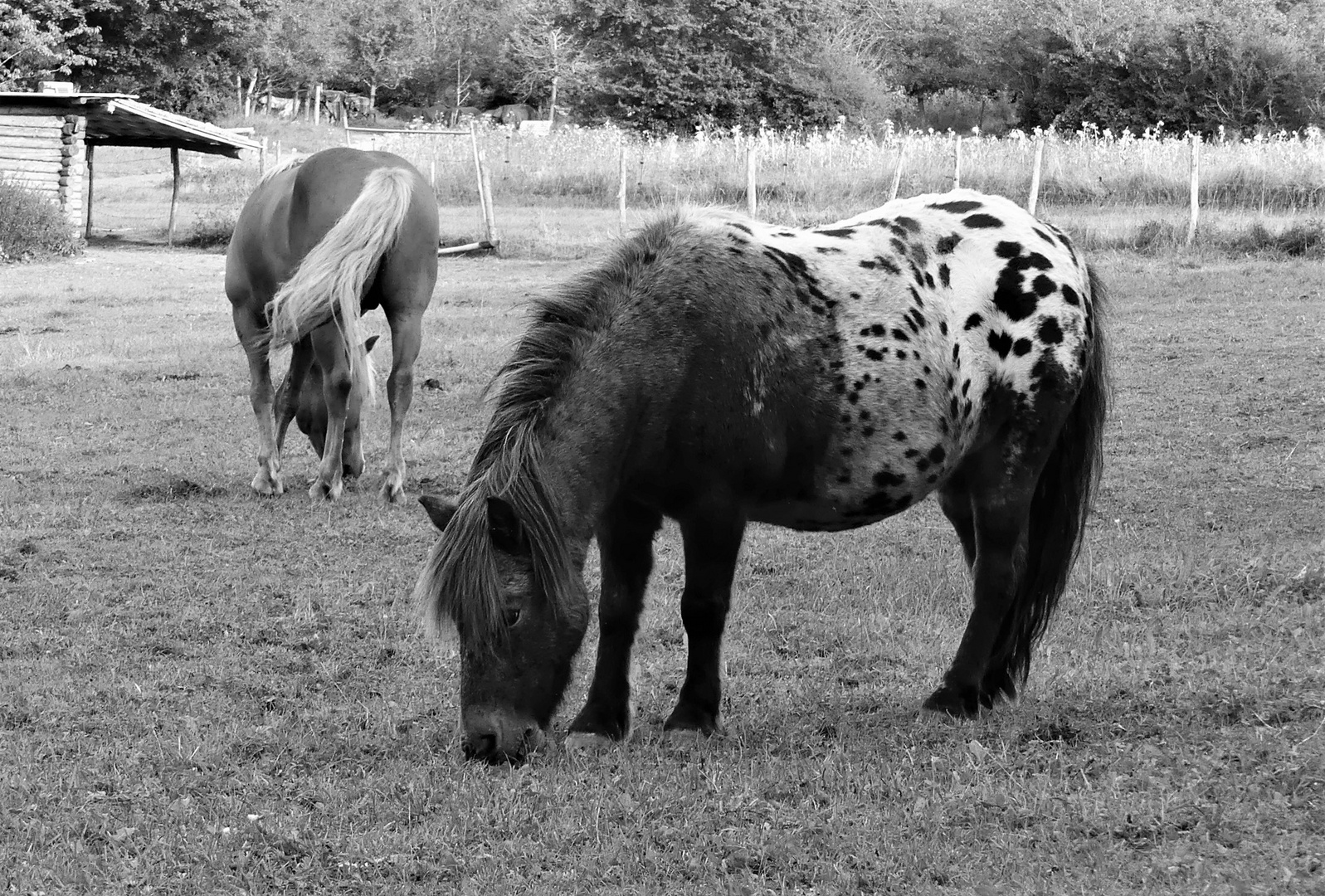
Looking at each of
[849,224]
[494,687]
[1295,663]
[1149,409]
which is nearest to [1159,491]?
[1149,409]

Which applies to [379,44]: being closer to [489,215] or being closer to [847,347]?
[489,215]

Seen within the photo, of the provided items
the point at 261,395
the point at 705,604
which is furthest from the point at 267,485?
the point at 705,604

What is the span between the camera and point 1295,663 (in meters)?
5.17

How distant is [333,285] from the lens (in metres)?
7.83

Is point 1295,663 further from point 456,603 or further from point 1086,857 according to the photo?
point 456,603

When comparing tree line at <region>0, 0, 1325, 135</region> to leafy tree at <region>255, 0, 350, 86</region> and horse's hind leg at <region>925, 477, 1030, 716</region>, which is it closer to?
leafy tree at <region>255, 0, 350, 86</region>

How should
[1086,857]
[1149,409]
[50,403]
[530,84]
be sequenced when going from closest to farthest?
[1086,857] < [1149,409] < [50,403] < [530,84]

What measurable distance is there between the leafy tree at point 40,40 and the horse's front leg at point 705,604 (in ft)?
133

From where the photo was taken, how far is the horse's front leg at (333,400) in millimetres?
8289

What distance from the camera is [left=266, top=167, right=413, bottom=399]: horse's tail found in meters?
7.81

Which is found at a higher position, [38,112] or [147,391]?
[38,112]

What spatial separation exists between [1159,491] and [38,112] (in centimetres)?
2424

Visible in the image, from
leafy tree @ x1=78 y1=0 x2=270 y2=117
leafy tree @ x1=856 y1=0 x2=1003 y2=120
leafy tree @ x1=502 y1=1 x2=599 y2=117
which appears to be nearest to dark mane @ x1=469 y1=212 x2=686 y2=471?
leafy tree @ x1=78 y1=0 x2=270 y2=117

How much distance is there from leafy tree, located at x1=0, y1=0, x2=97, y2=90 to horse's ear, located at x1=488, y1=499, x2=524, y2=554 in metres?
40.7
